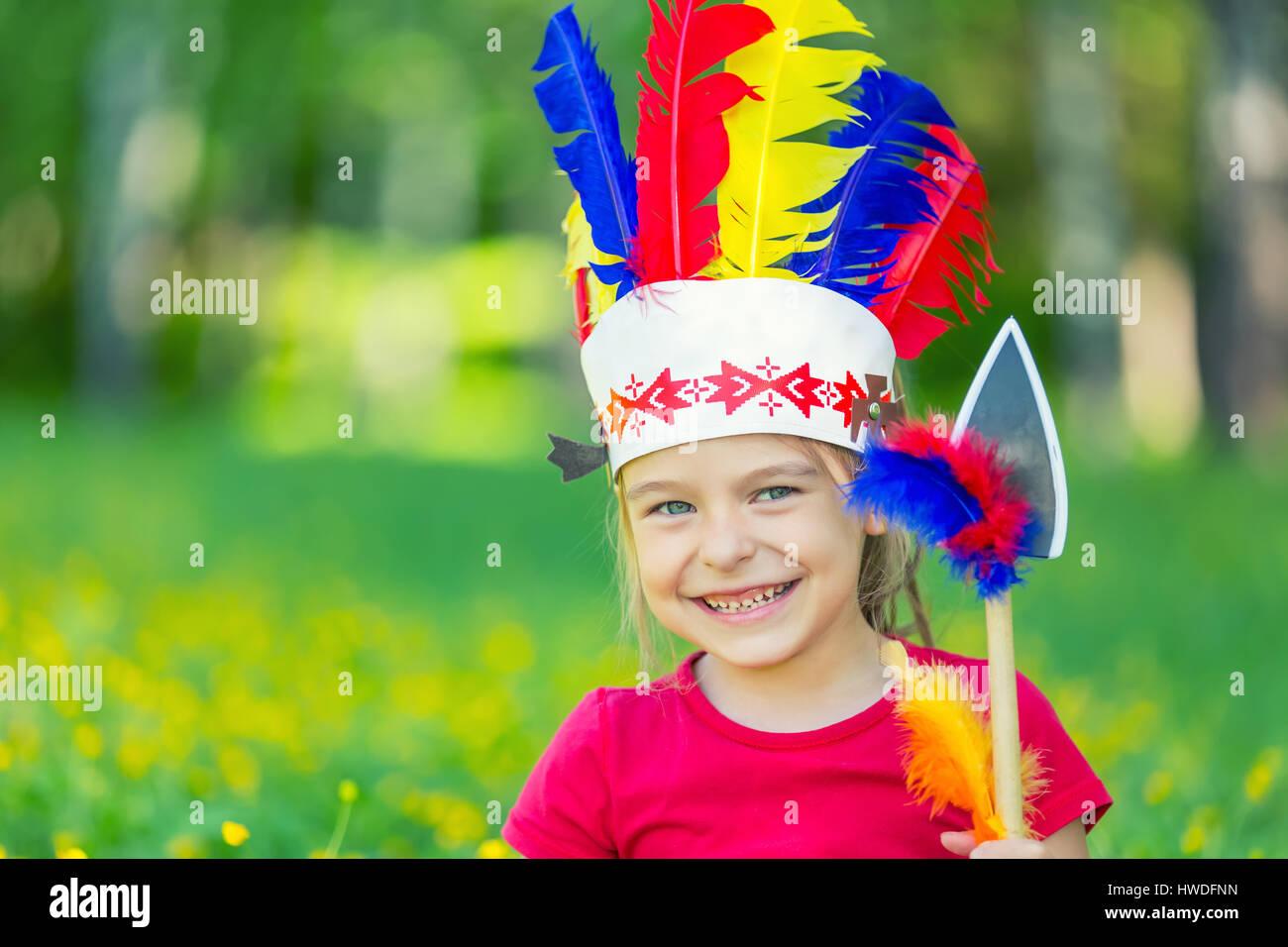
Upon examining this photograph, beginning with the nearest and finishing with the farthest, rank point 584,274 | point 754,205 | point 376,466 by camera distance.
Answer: point 754,205 → point 584,274 → point 376,466

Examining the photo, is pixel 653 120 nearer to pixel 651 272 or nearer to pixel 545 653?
pixel 651 272

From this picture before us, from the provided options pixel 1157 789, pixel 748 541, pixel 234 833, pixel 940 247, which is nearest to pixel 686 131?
pixel 940 247

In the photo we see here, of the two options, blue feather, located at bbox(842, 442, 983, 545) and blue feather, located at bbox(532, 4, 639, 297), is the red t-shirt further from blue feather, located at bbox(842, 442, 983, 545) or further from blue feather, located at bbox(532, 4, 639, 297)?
blue feather, located at bbox(532, 4, 639, 297)

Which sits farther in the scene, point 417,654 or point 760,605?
point 417,654

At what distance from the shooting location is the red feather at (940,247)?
104 inches

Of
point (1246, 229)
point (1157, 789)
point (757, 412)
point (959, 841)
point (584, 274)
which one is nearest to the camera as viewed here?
Answer: point (959, 841)

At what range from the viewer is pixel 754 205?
2562 mm

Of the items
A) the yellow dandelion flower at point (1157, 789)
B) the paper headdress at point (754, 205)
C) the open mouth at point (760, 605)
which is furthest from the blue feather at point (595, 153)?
the yellow dandelion flower at point (1157, 789)

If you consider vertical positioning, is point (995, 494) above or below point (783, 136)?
below

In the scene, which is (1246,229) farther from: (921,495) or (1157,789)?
(921,495)

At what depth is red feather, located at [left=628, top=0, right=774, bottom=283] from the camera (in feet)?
8.43

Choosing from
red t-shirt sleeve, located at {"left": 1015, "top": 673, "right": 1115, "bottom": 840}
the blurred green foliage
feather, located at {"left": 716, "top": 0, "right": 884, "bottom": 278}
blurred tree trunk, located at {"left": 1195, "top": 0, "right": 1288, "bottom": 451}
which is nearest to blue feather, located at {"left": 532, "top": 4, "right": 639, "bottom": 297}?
feather, located at {"left": 716, "top": 0, "right": 884, "bottom": 278}

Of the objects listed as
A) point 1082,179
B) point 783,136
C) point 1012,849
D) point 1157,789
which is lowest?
point 1157,789

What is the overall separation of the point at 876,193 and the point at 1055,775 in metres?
1.20
